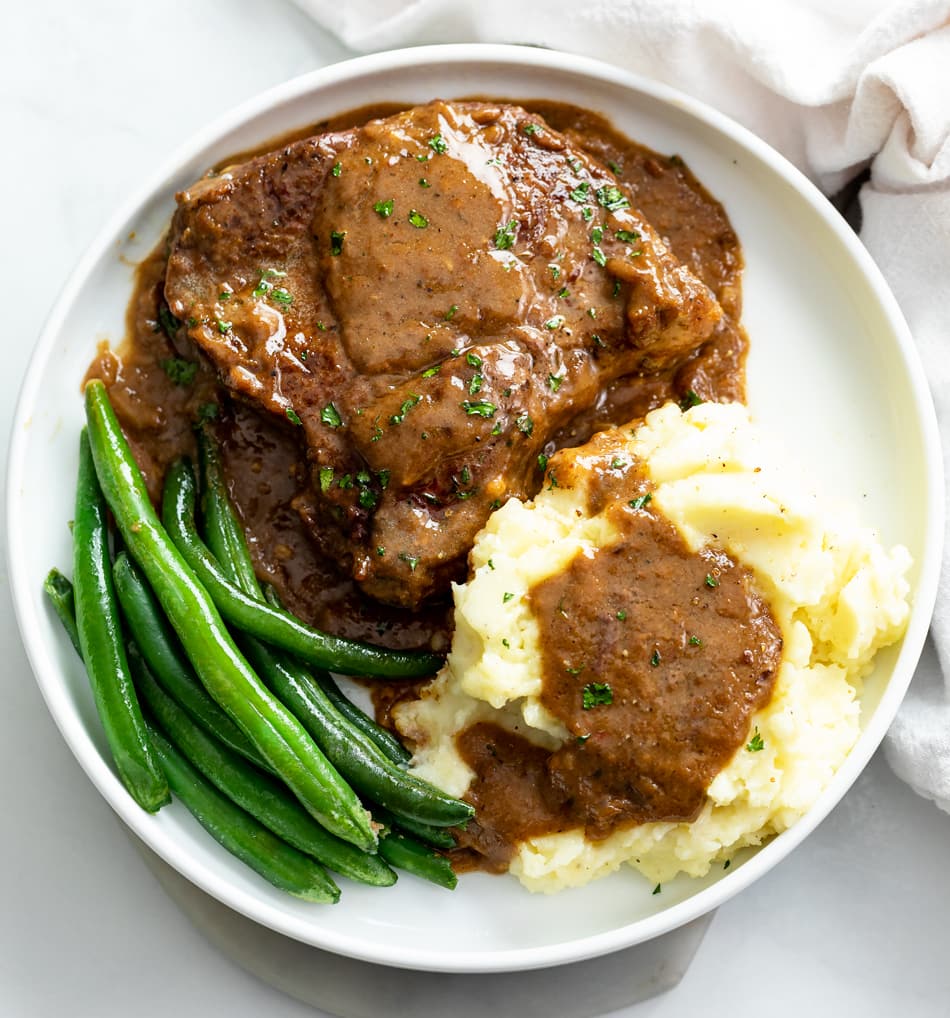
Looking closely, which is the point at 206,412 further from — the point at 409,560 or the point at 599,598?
the point at 599,598

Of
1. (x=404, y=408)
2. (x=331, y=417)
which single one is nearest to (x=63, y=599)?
(x=331, y=417)

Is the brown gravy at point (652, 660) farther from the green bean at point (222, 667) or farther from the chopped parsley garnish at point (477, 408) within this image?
the green bean at point (222, 667)

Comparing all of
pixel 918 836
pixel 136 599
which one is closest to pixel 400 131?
pixel 136 599

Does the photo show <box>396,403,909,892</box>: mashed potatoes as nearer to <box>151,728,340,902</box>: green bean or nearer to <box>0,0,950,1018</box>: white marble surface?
<box>151,728,340,902</box>: green bean

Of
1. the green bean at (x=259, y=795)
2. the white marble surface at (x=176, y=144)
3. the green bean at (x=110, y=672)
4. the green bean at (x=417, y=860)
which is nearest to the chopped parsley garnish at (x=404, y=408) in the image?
the green bean at (x=110, y=672)

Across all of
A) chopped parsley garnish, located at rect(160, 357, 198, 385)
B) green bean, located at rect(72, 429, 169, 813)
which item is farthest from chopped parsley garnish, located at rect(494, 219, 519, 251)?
green bean, located at rect(72, 429, 169, 813)

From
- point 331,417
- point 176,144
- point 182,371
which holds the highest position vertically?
point 176,144

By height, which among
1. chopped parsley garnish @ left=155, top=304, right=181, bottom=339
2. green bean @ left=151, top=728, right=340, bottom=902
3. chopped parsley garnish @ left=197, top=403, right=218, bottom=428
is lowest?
green bean @ left=151, top=728, right=340, bottom=902
